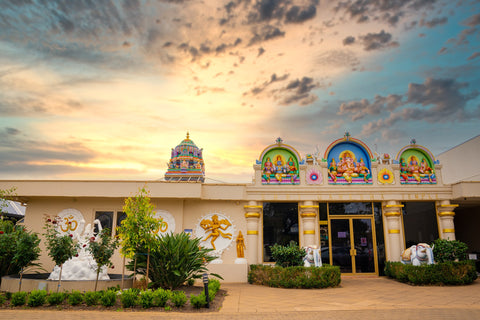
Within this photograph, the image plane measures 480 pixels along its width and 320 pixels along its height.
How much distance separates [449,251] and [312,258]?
195 inches

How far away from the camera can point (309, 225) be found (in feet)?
49.0

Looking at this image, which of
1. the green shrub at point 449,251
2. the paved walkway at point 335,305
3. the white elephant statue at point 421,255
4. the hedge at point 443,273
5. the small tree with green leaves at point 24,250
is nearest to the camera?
the paved walkway at point 335,305

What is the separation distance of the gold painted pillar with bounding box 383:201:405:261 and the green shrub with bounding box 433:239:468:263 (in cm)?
172

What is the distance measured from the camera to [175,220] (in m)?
14.9

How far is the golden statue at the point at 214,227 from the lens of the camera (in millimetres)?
14984

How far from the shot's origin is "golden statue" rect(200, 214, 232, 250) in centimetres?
1498

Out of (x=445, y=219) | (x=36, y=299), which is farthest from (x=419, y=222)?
(x=36, y=299)

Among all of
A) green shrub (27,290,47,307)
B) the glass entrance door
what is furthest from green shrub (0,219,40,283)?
the glass entrance door

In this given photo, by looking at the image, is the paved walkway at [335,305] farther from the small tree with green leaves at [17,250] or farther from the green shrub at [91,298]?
the small tree with green leaves at [17,250]

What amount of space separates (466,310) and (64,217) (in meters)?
14.4

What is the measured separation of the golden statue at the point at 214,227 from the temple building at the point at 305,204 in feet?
0.14

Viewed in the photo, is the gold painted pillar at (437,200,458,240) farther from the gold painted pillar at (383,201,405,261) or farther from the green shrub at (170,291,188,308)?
the green shrub at (170,291,188,308)

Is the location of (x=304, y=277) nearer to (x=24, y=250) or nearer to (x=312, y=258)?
(x=312, y=258)

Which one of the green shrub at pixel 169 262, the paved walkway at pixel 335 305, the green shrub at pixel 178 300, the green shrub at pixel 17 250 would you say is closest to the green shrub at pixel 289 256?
the paved walkway at pixel 335 305
